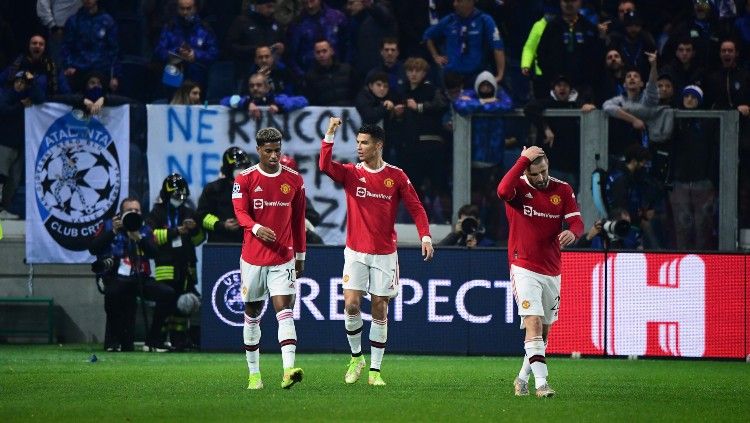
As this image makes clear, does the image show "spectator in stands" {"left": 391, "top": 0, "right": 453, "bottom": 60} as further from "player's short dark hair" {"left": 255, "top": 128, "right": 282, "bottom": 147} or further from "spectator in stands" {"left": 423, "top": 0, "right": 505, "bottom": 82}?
"player's short dark hair" {"left": 255, "top": 128, "right": 282, "bottom": 147}

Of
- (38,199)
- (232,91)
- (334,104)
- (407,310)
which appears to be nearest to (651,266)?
(407,310)

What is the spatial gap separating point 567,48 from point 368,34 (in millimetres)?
3119

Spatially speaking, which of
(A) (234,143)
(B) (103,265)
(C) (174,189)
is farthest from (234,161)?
(B) (103,265)

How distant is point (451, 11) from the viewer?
23.0 metres

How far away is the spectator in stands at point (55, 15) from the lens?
76.1 feet

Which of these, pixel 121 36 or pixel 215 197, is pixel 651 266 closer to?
pixel 215 197

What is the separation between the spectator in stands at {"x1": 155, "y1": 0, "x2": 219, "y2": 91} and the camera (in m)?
22.3

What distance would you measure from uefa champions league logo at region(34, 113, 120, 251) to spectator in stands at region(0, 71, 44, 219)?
1.72 ft

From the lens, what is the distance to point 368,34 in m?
22.7

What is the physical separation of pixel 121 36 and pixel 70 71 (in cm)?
229

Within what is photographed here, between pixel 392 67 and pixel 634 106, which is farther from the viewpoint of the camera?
pixel 392 67

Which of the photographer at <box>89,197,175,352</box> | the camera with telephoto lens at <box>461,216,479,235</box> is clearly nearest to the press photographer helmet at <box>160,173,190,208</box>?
the photographer at <box>89,197,175,352</box>

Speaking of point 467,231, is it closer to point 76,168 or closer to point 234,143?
point 234,143

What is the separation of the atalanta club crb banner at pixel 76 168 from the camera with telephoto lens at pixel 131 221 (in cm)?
202
